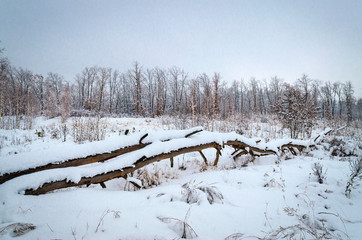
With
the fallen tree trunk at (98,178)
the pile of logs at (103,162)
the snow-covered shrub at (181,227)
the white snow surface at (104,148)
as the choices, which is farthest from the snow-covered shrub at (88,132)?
the snow-covered shrub at (181,227)

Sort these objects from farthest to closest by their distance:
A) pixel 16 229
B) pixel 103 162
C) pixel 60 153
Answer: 1. pixel 103 162
2. pixel 60 153
3. pixel 16 229

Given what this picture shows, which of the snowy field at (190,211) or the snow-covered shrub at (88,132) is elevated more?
the snow-covered shrub at (88,132)

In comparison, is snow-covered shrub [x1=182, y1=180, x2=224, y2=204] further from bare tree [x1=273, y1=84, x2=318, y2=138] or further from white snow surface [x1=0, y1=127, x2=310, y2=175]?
bare tree [x1=273, y1=84, x2=318, y2=138]

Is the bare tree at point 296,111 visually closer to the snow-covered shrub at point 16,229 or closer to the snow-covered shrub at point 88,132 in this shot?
the snow-covered shrub at point 88,132

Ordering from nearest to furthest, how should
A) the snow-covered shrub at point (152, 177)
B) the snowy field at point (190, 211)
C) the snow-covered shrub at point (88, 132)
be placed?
1. the snowy field at point (190, 211)
2. the snow-covered shrub at point (152, 177)
3. the snow-covered shrub at point (88, 132)

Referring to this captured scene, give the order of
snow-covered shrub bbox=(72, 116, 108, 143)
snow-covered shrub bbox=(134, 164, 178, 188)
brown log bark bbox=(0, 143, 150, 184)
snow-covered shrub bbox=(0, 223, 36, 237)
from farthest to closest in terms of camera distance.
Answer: snow-covered shrub bbox=(72, 116, 108, 143)
snow-covered shrub bbox=(134, 164, 178, 188)
brown log bark bbox=(0, 143, 150, 184)
snow-covered shrub bbox=(0, 223, 36, 237)

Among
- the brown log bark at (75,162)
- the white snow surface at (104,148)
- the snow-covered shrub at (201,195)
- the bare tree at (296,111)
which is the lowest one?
the snow-covered shrub at (201,195)

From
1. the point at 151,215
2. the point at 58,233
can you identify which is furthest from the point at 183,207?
the point at 58,233

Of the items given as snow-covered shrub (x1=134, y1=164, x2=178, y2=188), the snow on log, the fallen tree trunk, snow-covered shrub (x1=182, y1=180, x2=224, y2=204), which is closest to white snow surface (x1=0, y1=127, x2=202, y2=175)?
the snow on log

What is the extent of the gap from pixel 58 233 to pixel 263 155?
534cm

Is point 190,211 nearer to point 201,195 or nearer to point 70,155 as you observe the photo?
point 201,195

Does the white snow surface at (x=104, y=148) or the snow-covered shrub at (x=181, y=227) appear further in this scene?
the white snow surface at (x=104, y=148)

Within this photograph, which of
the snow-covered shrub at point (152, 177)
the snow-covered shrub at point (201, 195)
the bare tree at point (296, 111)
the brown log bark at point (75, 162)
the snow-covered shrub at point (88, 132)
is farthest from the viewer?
the bare tree at point (296, 111)

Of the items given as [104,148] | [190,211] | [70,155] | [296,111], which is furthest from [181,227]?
[296,111]
